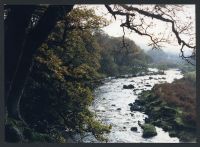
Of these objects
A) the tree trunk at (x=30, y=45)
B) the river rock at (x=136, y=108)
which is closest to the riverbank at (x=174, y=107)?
the river rock at (x=136, y=108)

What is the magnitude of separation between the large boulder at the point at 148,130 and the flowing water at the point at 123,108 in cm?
8

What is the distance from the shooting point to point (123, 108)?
307 inches

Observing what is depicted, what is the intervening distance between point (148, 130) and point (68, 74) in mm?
2129

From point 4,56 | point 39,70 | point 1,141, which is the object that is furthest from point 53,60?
point 1,141

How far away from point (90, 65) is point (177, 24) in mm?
1906

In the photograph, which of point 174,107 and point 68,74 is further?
point 68,74

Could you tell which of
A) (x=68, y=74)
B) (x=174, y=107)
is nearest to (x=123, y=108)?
(x=174, y=107)

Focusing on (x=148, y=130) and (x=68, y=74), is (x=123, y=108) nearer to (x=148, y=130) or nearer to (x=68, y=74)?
(x=148, y=130)

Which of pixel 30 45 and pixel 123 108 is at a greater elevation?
pixel 30 45

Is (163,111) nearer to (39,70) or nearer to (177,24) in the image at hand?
(177,24)

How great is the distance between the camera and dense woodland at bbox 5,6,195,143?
7.64m

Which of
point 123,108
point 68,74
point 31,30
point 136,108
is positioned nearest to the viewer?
point 31,30

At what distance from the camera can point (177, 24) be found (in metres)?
7.41

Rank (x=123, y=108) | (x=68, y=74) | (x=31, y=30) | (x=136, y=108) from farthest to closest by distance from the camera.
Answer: (x=68, y=74) < (x=123, y=108) < (x=136, y=108) < (x=31, y=30)
